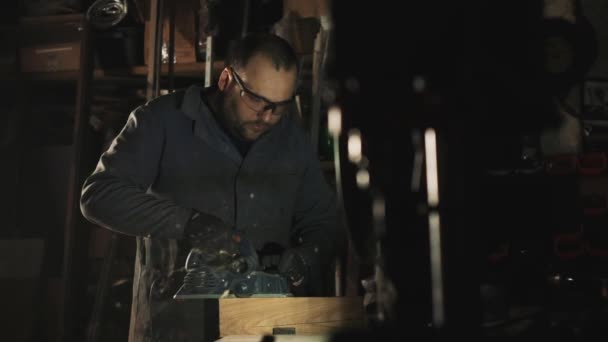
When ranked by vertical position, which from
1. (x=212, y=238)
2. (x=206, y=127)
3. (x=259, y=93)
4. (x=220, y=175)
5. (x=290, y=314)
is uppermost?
(x=259, y=93)

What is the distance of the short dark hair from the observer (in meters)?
2.33

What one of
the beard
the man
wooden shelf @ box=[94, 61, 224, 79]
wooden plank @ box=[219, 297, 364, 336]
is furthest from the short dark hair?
wooden shelf @ box=[94, 61, 224, 79]

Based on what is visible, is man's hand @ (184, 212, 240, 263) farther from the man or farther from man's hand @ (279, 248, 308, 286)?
man's hand @ (279, 248, 308, 286)

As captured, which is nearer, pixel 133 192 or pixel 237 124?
pixel 133 192

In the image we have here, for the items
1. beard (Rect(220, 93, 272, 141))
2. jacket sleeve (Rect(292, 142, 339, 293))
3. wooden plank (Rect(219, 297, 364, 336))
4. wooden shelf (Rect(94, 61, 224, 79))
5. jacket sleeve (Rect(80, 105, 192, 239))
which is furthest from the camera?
wooden shelf (Rect(94, 61, 224, 79))

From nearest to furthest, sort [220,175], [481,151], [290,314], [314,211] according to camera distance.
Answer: [481,151] < [290,314] < [220,175] < [314,211]

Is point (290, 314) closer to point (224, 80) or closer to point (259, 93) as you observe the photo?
point (259, 93)

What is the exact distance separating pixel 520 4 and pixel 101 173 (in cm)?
170

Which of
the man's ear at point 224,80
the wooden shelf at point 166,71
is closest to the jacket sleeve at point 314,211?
the man's ear at point 224,80

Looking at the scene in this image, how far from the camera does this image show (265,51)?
233 centimetres

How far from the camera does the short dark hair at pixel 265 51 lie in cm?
233

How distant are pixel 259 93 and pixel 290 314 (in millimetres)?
939

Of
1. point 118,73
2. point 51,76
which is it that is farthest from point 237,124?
point 51,76

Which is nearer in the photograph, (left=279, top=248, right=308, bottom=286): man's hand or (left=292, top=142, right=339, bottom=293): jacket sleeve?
(left=279, top=248, right=308, bottom=286): man's hand
